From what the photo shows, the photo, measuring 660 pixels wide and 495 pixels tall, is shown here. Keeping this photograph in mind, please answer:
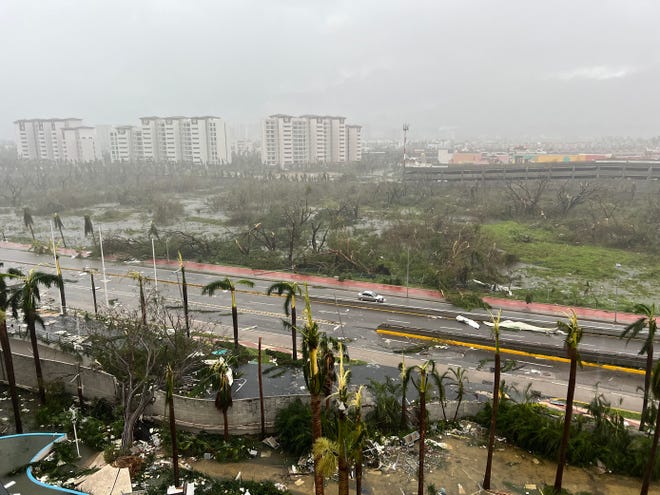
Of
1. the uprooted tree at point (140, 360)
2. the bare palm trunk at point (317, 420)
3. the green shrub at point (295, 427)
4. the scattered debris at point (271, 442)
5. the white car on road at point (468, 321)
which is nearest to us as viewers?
the bare palm trunk at point (317, 420)

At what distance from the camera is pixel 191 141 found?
500 feet

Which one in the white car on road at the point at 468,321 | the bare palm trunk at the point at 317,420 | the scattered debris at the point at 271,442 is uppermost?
the bare palm trunk at the point at 317,420

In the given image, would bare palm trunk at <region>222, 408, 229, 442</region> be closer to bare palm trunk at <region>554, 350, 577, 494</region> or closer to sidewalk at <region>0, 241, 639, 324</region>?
bare palm trunk at <region>554, 350, 577, 494</region>

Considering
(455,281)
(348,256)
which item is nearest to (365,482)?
(455,281)

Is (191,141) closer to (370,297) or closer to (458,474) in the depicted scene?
(370,297)

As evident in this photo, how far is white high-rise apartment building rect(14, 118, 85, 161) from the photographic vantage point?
162500mm

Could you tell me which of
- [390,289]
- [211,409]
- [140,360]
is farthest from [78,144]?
[211,409]

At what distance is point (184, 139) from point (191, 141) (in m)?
2.45

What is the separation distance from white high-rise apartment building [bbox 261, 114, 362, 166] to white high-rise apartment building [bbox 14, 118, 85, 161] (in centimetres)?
6751

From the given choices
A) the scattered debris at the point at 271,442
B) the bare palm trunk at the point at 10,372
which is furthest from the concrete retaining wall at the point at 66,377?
the scattered debris at the point at 271,442

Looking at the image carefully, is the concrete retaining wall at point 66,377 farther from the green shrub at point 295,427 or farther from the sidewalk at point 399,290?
the sidewalk at point 399,290

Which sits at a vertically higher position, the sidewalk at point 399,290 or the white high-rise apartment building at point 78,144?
the white high-rise apartment building at point 78,144

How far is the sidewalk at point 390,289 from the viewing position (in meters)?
31.3

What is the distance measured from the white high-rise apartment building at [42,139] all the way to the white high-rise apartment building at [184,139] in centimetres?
2816
